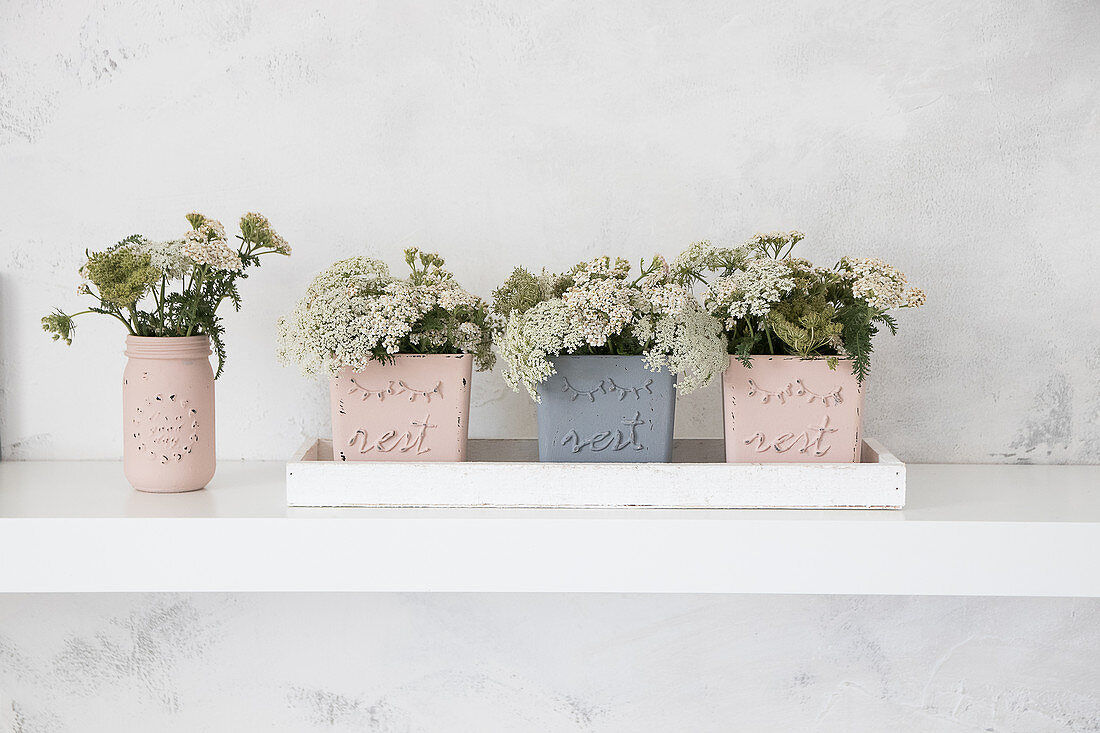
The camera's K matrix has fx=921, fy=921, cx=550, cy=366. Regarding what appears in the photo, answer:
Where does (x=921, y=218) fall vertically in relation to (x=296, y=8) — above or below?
below

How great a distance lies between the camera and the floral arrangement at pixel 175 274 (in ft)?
3.20

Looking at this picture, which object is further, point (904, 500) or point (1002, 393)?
point (1002, 393)

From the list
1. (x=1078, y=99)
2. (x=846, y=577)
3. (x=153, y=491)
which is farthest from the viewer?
(x=1078, y=99)

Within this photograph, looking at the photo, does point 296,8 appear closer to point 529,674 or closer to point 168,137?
point 168,137

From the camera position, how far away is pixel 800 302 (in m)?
0.97

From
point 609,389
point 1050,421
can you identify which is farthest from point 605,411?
point 1050,421

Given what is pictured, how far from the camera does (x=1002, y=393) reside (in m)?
1.23

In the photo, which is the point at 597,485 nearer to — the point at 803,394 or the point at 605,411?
the point at 605,411

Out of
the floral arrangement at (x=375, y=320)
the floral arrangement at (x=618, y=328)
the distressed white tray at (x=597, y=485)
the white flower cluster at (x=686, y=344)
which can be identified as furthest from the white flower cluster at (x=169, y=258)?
the white flower cluster at (x=686, y=344)

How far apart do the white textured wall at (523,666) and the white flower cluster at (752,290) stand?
0.47 m

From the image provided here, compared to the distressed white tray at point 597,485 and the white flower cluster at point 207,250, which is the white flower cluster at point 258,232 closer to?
the white flower cluster at point 207,250

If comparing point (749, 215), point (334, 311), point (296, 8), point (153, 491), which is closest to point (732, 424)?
point (749, 215)

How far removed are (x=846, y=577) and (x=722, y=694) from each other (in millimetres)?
433

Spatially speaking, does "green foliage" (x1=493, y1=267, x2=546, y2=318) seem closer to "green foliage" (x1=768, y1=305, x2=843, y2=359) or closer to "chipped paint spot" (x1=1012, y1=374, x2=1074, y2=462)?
"green foliage" (x1=768, y1=305, x2=843, y2=359)
